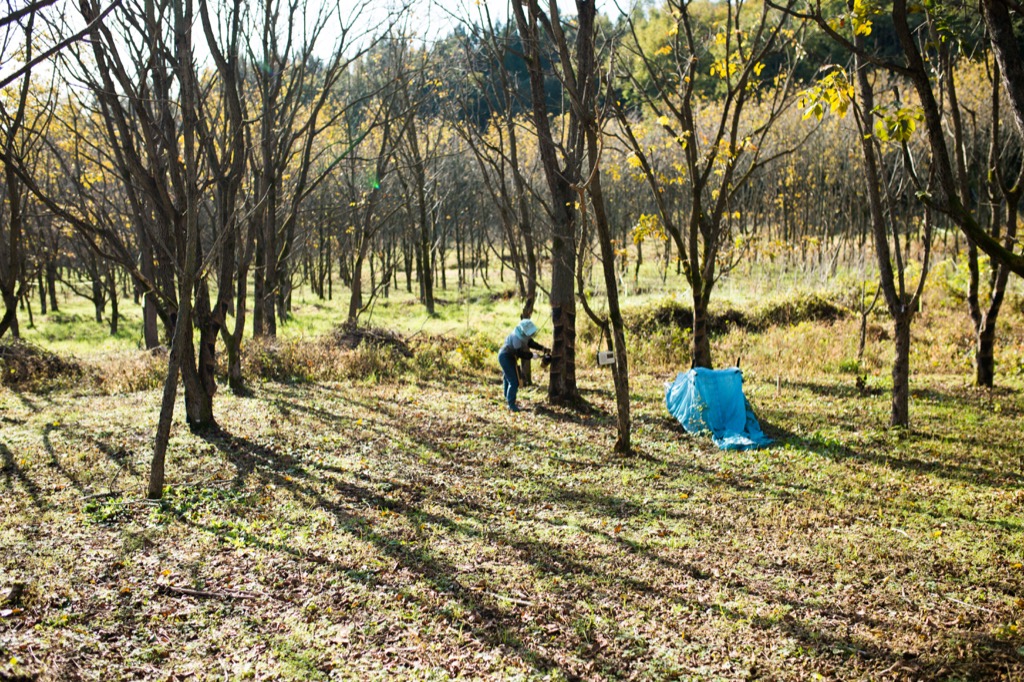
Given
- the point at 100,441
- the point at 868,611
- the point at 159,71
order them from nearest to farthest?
the point at 868,611 → the point at 159,71 → the point at 100,441

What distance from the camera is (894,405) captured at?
818 cm

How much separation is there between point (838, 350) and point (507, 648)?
1046 cm

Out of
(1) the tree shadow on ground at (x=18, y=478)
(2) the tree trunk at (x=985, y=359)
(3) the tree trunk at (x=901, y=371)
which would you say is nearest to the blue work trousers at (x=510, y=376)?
(3) the tree trunk at (x=901, y=371)

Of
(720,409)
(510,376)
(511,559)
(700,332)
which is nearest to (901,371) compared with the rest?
(720,409)

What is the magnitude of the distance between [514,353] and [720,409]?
302cm

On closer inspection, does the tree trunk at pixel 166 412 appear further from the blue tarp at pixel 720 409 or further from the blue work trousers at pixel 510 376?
the blue tarp at pixel 720 409

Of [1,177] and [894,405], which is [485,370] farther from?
[1,177]

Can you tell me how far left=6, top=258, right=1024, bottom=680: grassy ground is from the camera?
12.8 feet

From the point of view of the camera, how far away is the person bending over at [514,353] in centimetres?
993

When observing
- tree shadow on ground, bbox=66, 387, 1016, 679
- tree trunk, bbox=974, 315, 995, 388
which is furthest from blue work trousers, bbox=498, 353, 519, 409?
tree trunk, bbox=974, 315, 995, 388

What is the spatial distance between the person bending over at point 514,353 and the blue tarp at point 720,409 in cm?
242

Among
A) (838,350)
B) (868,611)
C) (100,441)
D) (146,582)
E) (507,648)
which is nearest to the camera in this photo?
(507,648)

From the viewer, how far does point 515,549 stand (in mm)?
5234

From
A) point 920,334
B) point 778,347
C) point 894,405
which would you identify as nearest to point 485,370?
point 778,347
